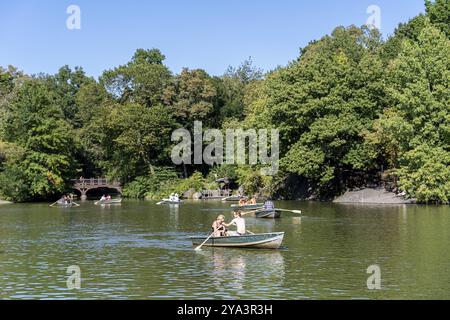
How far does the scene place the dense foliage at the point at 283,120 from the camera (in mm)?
56250

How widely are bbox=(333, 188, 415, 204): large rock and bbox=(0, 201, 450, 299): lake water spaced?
56.4ft

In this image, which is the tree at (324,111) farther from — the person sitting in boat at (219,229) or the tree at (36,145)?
the person sitting in boat at (219,229)

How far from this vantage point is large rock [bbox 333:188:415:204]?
61006mm

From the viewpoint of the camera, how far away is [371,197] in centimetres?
6412

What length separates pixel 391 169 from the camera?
207 ft

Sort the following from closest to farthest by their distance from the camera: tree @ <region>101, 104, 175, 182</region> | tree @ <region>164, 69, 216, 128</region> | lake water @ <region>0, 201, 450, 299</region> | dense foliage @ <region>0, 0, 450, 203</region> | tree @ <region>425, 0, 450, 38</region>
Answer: lake water @ <region>0, 201, 450, 299</region>, dense foliage @ <region>0, 0, 450, 203</region>, tree @ <region>425, 0, 450, 38</region>, tree @ <region>101, 104, 175, 182</region>, tree @ <region>164, 69, 216, 128</region>

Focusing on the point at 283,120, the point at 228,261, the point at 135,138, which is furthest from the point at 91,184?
the point at 228,261

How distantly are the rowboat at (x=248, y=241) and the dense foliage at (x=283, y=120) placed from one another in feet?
96.7

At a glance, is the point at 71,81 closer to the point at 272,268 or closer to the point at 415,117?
the point at 415,117

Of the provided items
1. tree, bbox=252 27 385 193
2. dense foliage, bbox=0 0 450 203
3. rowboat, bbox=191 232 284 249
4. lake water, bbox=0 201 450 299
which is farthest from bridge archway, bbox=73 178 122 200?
rowboat, bbox=191 232 284 249

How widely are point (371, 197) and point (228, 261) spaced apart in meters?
40.4

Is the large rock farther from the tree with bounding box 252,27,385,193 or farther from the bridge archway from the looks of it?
the bridge archway

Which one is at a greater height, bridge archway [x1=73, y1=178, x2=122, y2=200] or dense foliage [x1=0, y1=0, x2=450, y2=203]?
dense foliage [x1=0, y1=0, x2=450, y2=203]

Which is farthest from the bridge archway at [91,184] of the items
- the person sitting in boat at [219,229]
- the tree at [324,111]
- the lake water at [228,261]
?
the person sitting in boat at [219,229]
